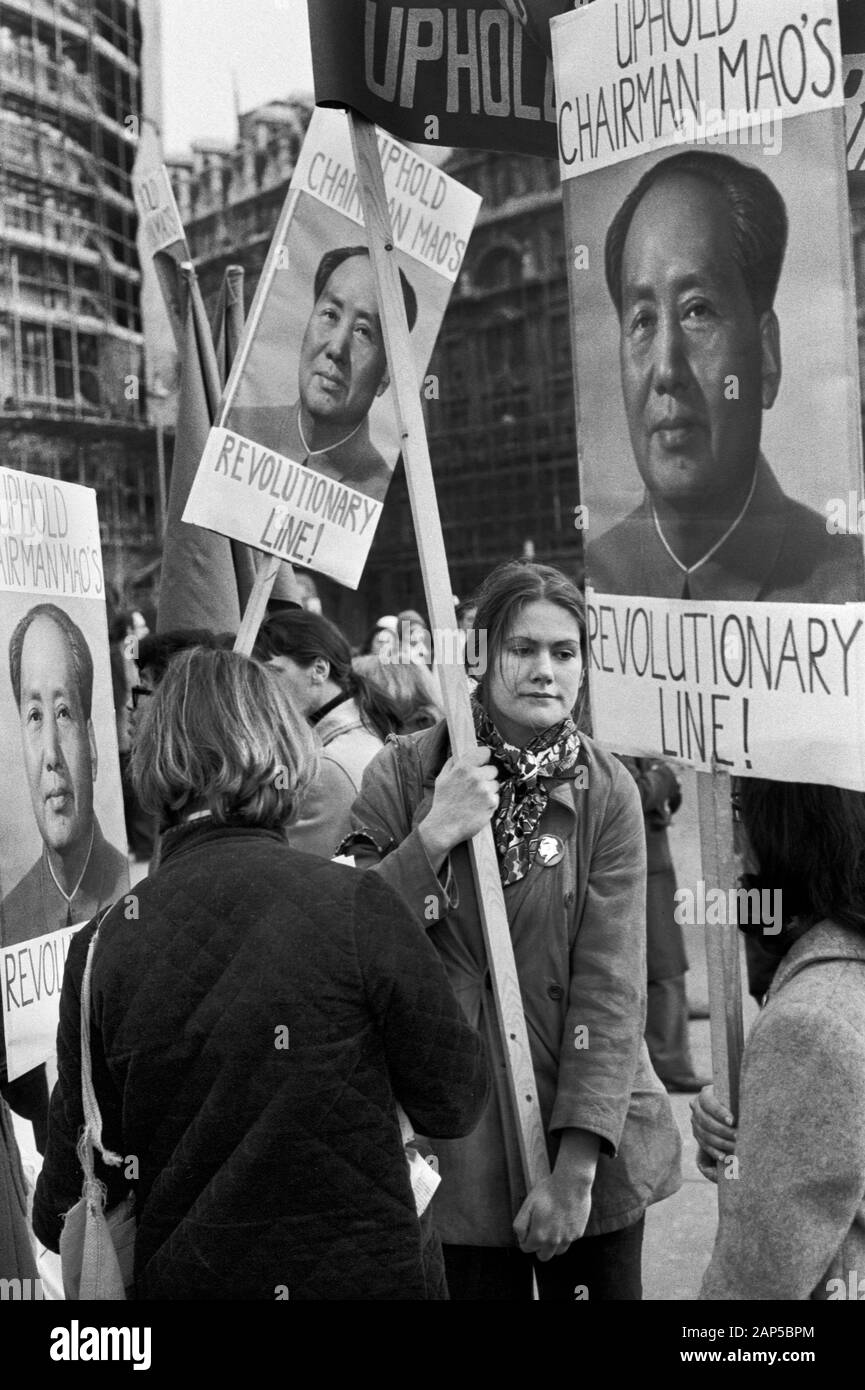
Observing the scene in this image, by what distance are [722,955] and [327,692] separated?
1.85 meters

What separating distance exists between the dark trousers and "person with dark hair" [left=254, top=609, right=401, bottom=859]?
127 centimetres

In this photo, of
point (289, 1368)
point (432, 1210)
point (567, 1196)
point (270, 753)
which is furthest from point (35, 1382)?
point (270, 753)

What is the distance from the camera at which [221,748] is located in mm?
2047

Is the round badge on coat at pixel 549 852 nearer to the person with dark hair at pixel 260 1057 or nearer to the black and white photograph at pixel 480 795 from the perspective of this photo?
the black and white photograph at pixel 480 795

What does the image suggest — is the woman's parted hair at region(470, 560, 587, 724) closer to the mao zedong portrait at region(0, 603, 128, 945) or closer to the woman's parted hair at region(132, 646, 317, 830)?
the woman's parted hair at region(132, 646, 317, 830)

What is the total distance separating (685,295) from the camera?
2.29 metres

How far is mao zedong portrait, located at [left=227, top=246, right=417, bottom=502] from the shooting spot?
3.83m

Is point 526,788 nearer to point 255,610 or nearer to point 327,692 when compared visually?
point 255,610

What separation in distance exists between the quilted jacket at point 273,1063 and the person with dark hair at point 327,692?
1.63m

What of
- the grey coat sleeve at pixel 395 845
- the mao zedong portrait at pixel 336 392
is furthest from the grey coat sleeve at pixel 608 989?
the mao zedong portrait at pixel 336 392

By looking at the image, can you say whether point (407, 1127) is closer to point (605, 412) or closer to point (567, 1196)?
point (567, 1196)

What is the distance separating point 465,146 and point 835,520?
1.29 metres
